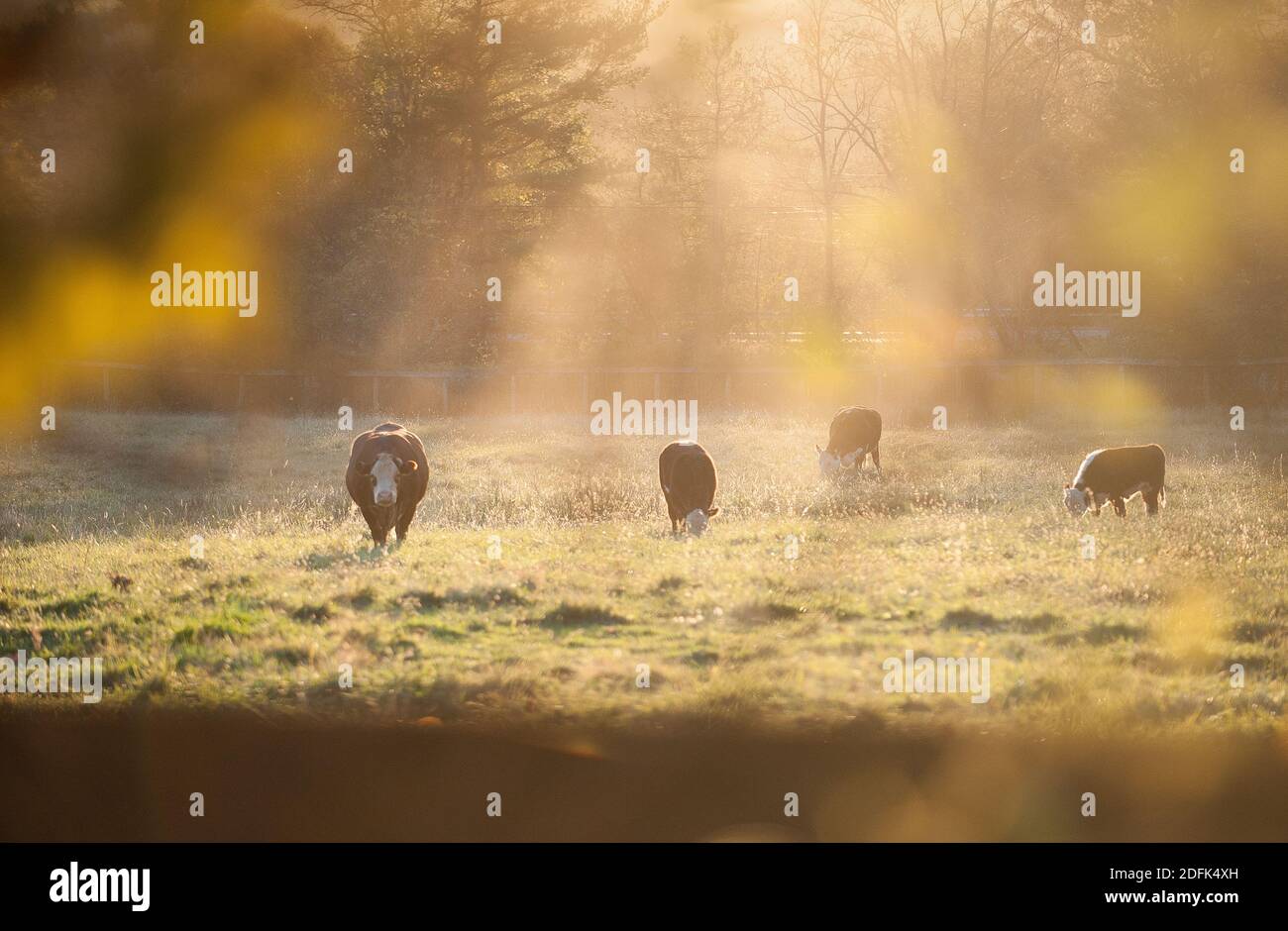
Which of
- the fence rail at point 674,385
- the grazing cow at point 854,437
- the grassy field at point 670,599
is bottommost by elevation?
the grassy field at point 670,599

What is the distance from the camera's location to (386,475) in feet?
51.7

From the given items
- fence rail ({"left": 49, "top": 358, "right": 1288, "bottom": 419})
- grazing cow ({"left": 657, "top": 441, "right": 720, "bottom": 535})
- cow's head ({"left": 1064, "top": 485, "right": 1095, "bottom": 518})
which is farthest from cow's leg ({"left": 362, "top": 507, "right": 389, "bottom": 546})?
fence rail ({"left": 49, "top": 358, "right": 1288, "bottom": 419})

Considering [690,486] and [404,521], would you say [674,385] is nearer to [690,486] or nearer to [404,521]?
[690,486]

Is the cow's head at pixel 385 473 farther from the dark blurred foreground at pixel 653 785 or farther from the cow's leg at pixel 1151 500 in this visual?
the cow's leg at pixel 1151 500

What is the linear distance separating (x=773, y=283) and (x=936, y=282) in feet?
24.7

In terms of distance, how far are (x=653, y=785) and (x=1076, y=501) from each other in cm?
1256

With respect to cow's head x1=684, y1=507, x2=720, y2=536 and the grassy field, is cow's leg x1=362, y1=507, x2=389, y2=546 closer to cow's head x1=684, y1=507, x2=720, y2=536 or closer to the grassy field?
the grassy field

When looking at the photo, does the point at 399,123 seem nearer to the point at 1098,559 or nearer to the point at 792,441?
the point at 792,441

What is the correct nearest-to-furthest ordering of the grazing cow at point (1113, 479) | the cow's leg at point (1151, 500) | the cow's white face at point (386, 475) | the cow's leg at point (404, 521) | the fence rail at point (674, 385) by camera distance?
the cow's white face at point (386, 475) → the cow's leg at point (404, 521) → the grazing cow at point (1113, 479) → the cow's leg at point (1151, 500) → the fence rail at point (674, 385)

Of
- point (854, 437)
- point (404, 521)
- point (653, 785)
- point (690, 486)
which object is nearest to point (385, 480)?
Result: point (404, 521)

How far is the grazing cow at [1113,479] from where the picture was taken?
1808 centimetres

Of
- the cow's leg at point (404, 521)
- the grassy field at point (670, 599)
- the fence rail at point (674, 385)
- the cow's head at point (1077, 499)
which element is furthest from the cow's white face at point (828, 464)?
the fence rail at point (674, 385)

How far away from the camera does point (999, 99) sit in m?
41.8

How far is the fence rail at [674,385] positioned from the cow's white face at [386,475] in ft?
83.2
